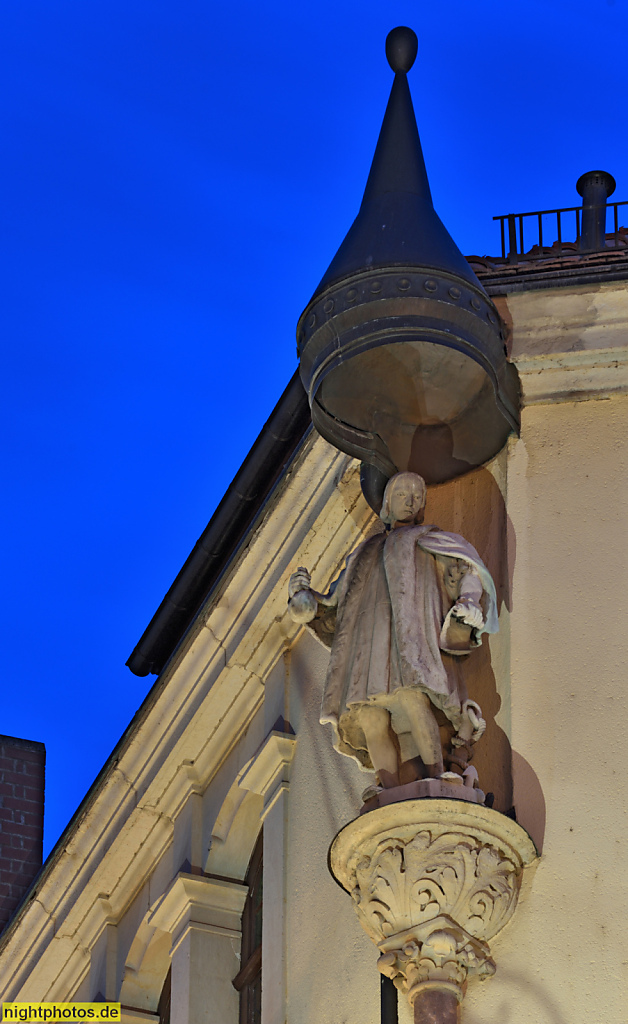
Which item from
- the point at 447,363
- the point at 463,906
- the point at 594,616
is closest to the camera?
the point at 463,906

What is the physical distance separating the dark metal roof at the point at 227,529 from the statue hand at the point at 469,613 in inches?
97.5

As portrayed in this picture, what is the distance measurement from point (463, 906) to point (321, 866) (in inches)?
69.0

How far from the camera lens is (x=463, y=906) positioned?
985cm

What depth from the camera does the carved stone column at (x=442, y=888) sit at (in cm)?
979

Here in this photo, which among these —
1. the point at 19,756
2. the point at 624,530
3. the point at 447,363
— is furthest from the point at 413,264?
the point at 19,756

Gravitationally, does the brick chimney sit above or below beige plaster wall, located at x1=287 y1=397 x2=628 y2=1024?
above

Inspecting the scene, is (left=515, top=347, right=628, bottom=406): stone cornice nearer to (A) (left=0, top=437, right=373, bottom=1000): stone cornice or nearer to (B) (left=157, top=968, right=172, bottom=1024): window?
(A) (left=0, top=437, right=373, bottom=1000): stone cornice

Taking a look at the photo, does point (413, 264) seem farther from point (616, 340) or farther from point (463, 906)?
point (463, 906)

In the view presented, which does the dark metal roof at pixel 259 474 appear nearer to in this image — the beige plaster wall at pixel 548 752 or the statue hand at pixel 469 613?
the beige plaster wall at pixel 548 752

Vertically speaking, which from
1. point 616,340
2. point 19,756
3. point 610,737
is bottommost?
point 610,737

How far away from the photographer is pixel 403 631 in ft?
33.2

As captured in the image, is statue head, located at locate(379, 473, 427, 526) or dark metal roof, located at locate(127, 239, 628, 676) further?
dark metal roof, located at locate(127, 239, 628, 676)

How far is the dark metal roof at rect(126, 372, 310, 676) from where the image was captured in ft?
42.9

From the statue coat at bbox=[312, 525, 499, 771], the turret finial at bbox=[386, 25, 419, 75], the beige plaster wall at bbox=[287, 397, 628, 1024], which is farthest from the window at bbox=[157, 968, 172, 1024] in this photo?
the turret finial at bbox=[386, 25, 419, 75]
